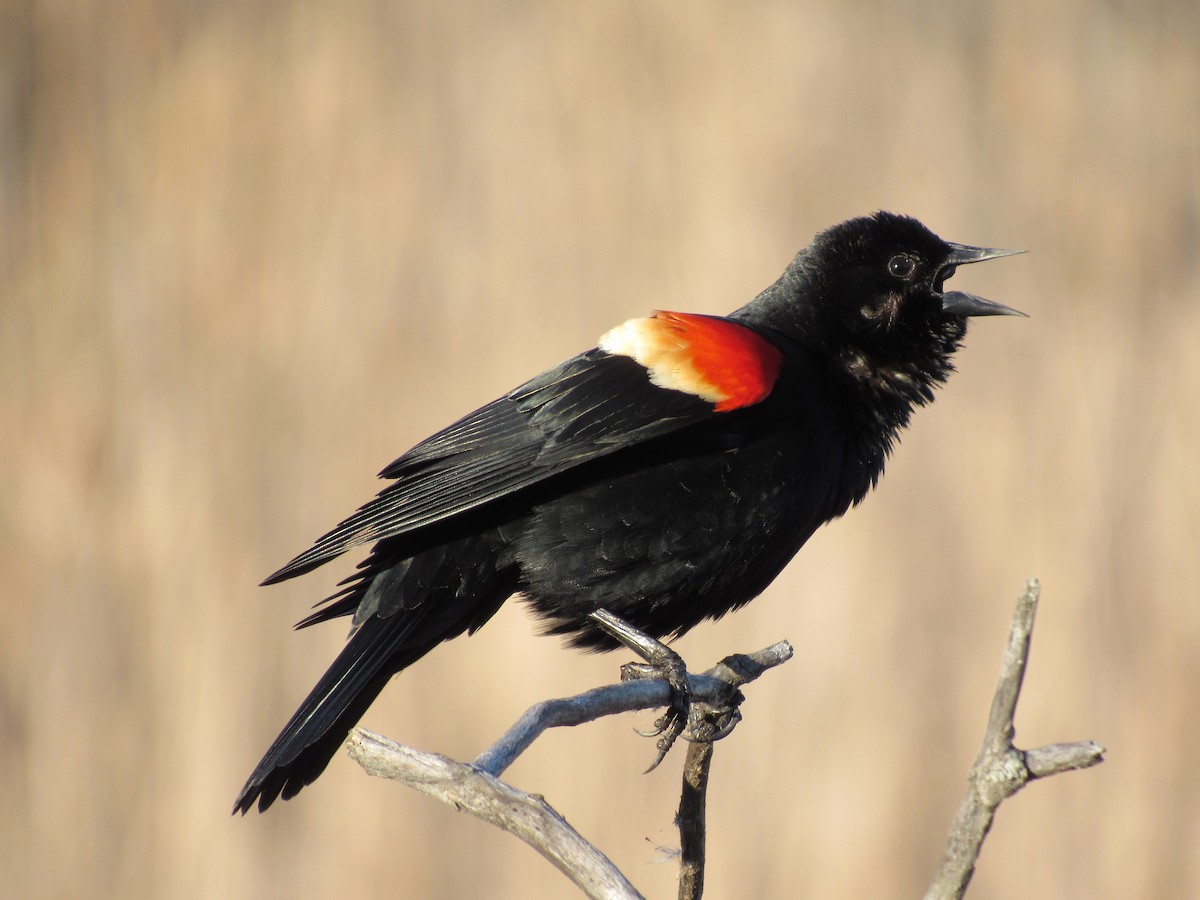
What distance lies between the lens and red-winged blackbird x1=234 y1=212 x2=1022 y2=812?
215 cm

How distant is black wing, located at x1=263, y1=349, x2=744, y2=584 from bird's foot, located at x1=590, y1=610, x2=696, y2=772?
0.33m

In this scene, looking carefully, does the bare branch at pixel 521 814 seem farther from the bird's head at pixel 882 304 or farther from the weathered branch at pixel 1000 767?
the bird's head at pixel 882 304

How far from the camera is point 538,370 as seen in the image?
12.2ft

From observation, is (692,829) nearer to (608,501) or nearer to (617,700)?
(617,700)

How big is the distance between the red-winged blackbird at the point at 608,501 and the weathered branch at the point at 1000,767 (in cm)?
98

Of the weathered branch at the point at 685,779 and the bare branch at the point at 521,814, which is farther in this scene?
the bare branch at the point at 521,814

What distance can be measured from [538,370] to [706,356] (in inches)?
60.7

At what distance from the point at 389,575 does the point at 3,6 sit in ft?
9.46

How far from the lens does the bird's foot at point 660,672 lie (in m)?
2.06

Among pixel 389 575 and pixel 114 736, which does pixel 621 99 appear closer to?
pixel 389 575

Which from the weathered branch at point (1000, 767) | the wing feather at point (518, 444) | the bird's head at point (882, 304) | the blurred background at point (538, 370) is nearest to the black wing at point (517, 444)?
the wing feather at point (518, 444)

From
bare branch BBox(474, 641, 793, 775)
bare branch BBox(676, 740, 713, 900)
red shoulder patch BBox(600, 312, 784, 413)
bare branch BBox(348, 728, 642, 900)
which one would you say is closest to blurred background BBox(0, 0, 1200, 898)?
red shoulder patch BBox(600, 312, 784, 413)

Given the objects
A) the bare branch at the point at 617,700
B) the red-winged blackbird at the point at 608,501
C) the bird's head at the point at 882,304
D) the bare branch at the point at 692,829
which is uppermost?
the bird's head at the point at 882,304

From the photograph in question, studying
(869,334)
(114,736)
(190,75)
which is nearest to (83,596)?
(114,736)
